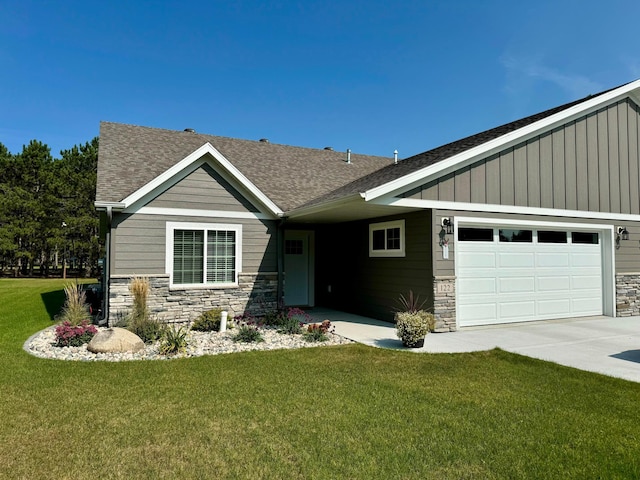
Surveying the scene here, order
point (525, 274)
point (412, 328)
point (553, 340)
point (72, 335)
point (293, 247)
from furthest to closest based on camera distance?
point (293, 247) → point (525, 274) → point (553, 340) → point (72, 335) → point (412, 328)

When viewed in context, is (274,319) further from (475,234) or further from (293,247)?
(475,234)

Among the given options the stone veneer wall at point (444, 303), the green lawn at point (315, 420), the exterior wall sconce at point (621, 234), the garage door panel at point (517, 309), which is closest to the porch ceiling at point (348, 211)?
the stone veneer wall at point (444, 303)

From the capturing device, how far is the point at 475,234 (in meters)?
9.29

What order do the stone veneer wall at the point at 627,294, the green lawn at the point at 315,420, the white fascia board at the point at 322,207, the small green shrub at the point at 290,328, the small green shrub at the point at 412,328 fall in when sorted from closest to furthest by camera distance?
the green lawn at the point at 315,420 → the small green shrub at the point at 412,328 → the white fascia board at the point at 322,207 → the small green shrub at the point at 290,328 → the stone veneer wall at the point at 627,294

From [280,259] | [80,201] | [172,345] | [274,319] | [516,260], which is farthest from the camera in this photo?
[80,201]

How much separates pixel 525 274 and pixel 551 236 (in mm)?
1369

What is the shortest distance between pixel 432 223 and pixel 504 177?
7.66ft

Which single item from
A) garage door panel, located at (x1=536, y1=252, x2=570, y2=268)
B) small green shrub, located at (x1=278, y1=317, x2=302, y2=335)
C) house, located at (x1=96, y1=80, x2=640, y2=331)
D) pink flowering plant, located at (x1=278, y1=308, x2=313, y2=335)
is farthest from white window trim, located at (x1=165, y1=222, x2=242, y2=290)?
garage door panel, located at (x1=536, y1=252, x2=570, y2=268)

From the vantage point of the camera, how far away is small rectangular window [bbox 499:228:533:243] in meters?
9.58

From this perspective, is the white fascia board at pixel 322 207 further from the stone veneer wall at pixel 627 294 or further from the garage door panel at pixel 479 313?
the stone veneer wall at pixel 627 294

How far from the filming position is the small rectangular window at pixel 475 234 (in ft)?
29.9

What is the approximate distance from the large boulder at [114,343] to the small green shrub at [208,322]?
1.97 m

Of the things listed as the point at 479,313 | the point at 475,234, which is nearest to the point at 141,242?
the point at 475,234

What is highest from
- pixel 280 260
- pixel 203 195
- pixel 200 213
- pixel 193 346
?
pixel 203 195
